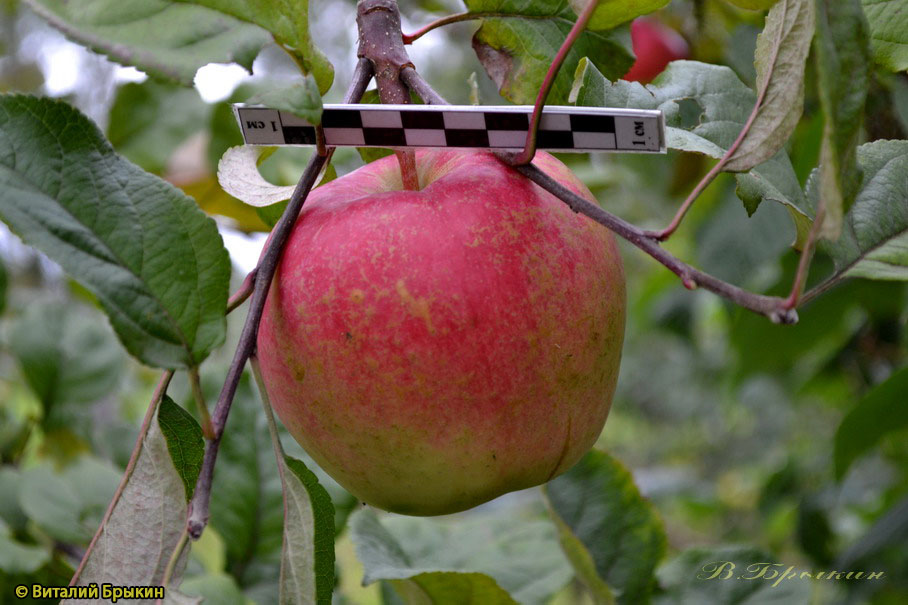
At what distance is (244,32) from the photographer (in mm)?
494

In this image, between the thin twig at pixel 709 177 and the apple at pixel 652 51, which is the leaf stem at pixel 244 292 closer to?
the thin twig at pixel 709 177

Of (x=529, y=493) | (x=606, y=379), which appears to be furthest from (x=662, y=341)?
(x=606, y=379)

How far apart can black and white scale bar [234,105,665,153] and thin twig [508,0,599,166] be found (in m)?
0.01

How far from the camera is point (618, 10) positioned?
0.60m

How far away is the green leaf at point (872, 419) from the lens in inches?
36.0

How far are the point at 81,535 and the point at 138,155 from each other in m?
0.56

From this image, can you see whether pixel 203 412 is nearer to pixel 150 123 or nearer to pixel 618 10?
pixel 618 10

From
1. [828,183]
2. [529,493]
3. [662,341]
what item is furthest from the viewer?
[662,341]

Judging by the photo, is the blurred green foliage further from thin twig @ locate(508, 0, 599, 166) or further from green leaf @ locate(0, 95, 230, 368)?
green leaf @ locate(0, 95, 230, 368)

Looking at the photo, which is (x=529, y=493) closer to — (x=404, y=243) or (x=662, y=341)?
(x=404, y=243)

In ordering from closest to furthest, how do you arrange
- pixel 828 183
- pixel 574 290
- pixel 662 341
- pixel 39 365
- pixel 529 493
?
pixel 828 183 < pixel 574 290 < pixel 39 365 < pixel 529 493 < pixel 662 341

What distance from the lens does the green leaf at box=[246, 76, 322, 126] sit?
0.45 meters

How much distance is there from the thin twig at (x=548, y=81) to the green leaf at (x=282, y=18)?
0.14 metres

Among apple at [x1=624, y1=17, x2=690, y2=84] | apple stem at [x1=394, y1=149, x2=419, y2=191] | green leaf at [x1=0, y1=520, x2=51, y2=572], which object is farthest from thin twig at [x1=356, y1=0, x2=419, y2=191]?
apple at [x1=624, y1=17, x2=690, y2=84]
